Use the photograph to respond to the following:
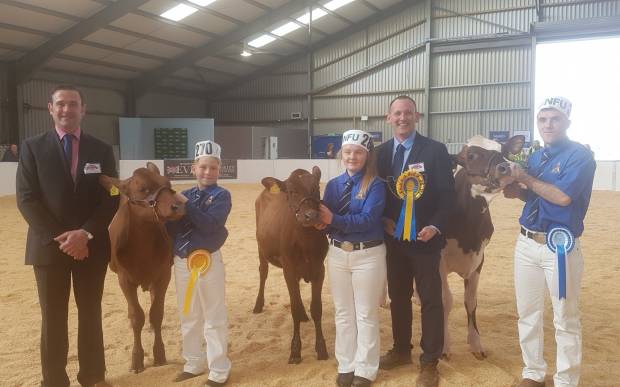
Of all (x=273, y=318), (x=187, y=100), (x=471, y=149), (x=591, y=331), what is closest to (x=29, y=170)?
(x=273, y=318)

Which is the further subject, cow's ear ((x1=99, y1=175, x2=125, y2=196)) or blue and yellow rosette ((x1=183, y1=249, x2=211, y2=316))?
blue and yellow rosette ((x1=183, y1=249, x2=211, y2=316))

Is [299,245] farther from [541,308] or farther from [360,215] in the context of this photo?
[541,308]

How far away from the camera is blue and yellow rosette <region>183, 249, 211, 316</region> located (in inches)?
129

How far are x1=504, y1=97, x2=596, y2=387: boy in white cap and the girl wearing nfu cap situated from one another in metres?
0.90

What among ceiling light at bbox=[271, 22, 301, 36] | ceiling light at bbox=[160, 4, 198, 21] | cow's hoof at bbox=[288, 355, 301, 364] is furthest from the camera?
ceiling light at bbox=[271, 22, 301, 36]

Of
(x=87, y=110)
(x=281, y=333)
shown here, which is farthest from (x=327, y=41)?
(x=281, y=333)

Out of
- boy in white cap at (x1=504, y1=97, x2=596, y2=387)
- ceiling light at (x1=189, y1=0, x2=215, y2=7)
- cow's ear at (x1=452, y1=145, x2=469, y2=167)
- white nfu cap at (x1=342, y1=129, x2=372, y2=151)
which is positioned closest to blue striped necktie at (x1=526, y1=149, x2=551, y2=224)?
boy in white cap at (x1=504, y1=97, x2=596, y2=387)

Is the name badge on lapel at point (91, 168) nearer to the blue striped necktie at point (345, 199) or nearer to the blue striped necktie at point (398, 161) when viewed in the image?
the blue striped necktie at point (345, 199)

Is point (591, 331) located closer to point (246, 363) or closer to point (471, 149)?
point (471, 149)

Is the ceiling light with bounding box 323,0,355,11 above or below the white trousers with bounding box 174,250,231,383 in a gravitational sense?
above

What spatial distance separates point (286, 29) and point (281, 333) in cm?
1980

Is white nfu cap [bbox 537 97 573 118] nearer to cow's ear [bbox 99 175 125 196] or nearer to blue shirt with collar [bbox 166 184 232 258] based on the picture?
blue shirt with collar [bbox 166 184 232 258]

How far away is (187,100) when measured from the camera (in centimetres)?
2739

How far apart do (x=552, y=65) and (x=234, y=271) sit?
18.6m
